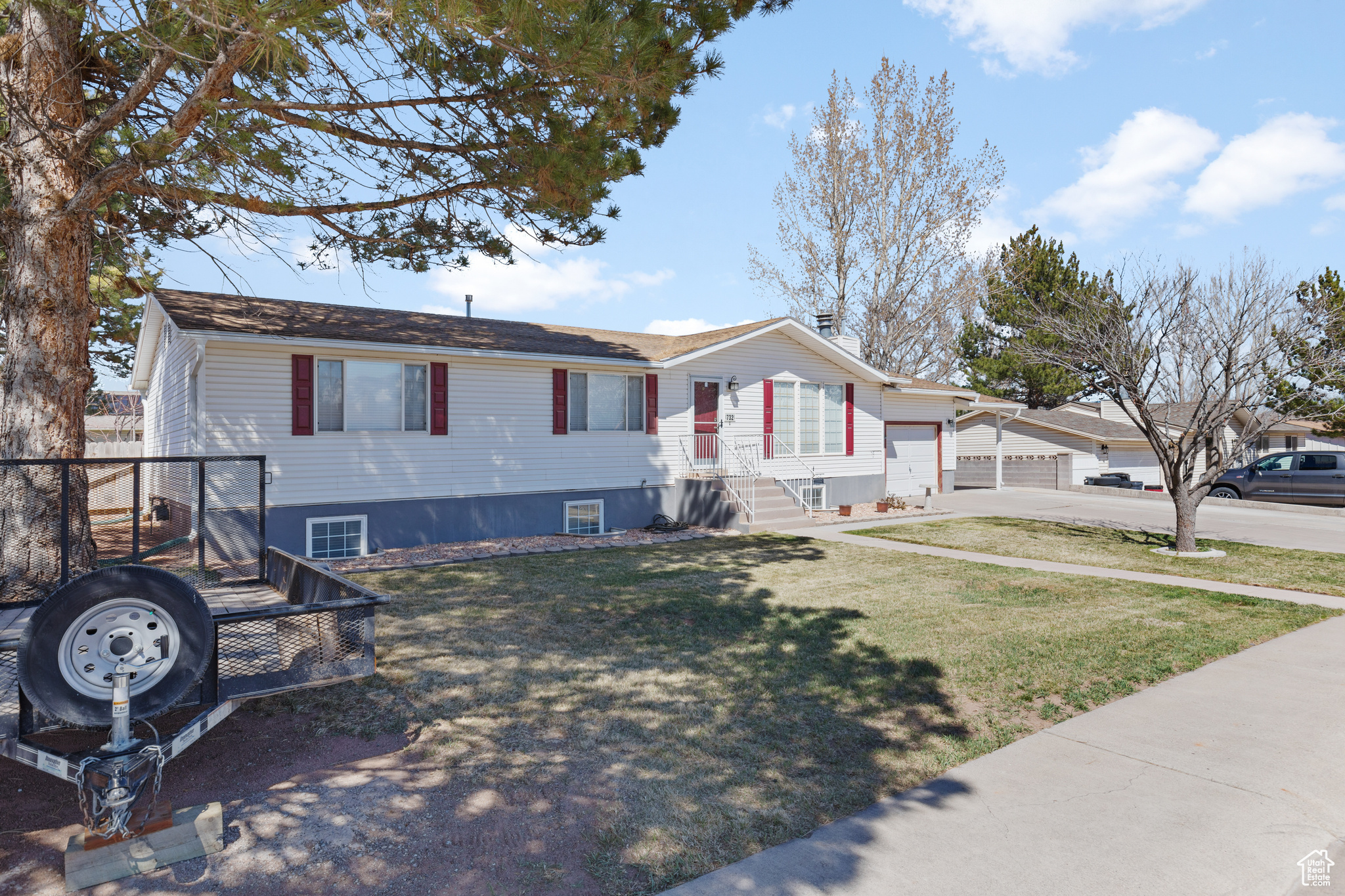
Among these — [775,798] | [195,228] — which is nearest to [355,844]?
[775,798]

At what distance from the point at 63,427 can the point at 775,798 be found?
754cm

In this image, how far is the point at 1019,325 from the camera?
31953mm

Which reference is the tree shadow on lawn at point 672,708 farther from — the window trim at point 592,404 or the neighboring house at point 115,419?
the neighboring house at point 115,419

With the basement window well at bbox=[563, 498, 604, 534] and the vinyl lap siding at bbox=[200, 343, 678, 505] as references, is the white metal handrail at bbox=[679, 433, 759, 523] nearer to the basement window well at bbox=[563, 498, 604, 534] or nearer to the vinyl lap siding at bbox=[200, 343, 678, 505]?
the vinyl lap siding at bbox=[200, 343, 678, 505]

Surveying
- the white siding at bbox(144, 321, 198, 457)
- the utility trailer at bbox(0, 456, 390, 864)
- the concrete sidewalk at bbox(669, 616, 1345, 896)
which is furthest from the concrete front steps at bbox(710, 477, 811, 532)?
the utility trailer at bbox(0, 456, 390, 864)

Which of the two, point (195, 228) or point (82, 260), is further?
point (195, 228)

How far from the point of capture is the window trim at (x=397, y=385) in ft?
38.1

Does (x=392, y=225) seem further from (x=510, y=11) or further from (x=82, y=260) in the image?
(x=510, y=11)

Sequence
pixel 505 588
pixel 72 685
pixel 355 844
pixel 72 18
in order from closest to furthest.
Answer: pixel 72 685
pixel 355 844
pixel 72 18
pixel 505 588

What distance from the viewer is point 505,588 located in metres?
9.02

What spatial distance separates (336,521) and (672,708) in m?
8.70

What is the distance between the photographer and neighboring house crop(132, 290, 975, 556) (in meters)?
11.3

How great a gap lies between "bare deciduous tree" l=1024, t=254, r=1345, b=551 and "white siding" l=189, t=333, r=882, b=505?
6.50 m
